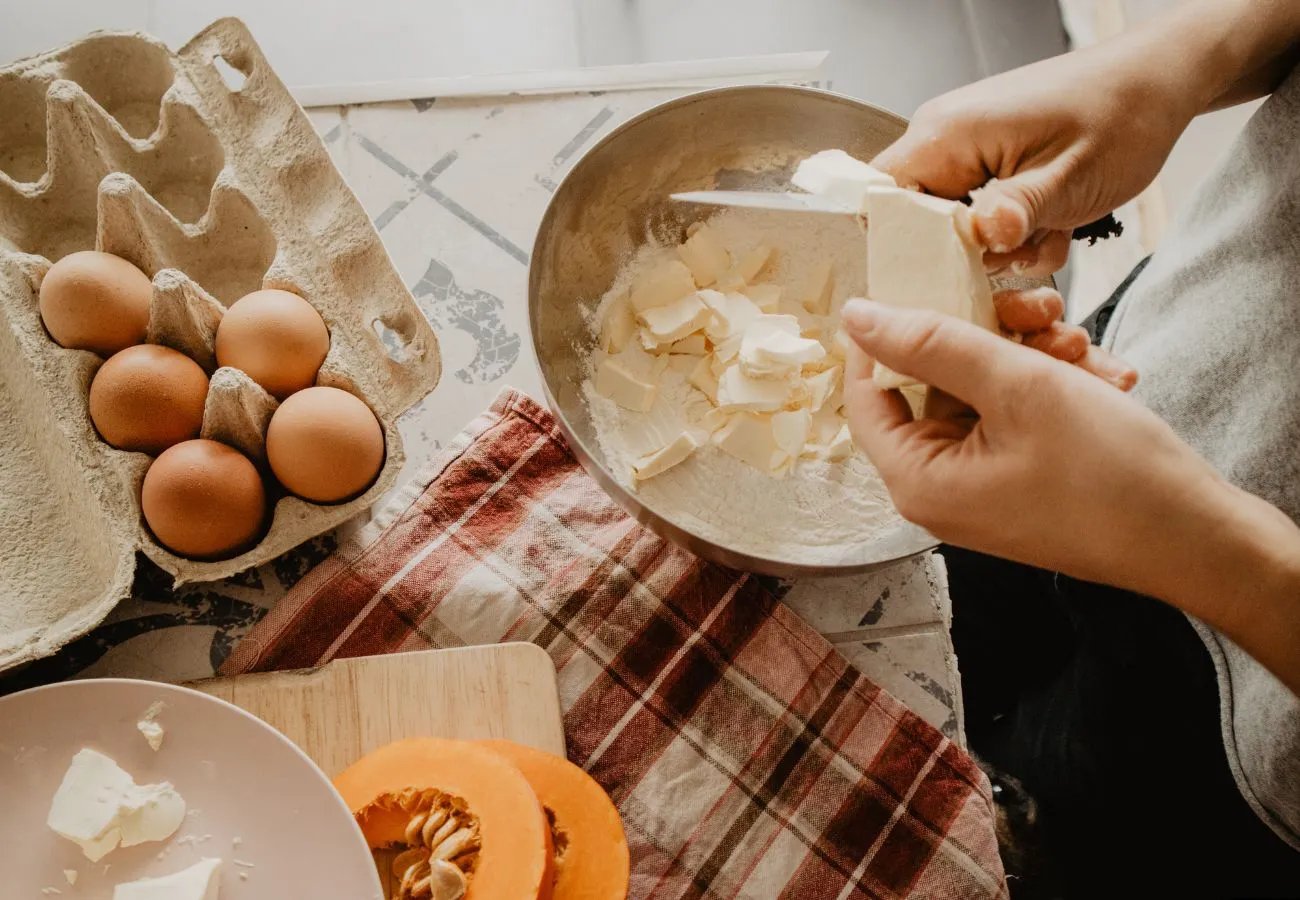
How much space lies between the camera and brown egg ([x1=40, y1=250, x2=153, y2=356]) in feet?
2.83

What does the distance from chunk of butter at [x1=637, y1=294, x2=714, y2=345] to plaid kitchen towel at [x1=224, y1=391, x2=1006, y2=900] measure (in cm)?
19

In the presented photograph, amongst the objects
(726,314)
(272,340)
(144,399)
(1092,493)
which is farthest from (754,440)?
(144,399)

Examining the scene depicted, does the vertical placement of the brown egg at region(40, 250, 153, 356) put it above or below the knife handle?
above

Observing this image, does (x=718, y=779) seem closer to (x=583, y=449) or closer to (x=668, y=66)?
(x=583, y=449)

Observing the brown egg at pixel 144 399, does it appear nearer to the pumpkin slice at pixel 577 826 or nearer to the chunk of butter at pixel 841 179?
the pumpkin slice at pixel 577 826

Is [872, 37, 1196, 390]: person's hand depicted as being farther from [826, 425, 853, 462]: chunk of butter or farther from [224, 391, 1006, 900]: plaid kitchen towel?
[224, 391, 1006, 900]: plaid kitchen towel

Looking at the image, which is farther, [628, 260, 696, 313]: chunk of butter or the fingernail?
[628, 260, 696, 313]: chunk of butter

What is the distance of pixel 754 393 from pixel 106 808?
68cm

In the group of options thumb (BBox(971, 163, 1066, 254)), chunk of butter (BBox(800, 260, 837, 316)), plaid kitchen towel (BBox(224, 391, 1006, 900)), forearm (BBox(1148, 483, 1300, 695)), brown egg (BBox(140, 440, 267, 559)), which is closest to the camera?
forearm (BBox(1148, 483, 1300, 695))

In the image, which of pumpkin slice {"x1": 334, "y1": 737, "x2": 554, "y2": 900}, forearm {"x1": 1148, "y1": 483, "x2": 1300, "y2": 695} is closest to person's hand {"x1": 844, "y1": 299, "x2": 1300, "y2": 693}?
forearm {"x1": 1148, "y1": 483, "x2": 1300, "y2": 695}

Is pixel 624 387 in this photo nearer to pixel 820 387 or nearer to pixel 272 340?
pixel 820 387

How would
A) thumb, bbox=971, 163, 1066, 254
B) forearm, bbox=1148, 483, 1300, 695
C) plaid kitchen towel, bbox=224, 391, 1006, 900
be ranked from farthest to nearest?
plaid kitchen towel, bbox=224, 391, 1006, 900 → thumb, bbox=971, 163, 1066, 254 → forearm, bbox=1148, 483, 1300, 695

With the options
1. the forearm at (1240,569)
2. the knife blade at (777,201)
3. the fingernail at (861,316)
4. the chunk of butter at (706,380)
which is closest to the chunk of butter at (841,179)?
the knife blade at (777,201)

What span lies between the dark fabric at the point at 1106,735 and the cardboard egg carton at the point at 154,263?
75 cm
